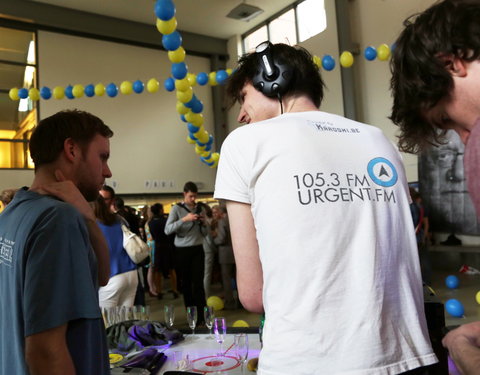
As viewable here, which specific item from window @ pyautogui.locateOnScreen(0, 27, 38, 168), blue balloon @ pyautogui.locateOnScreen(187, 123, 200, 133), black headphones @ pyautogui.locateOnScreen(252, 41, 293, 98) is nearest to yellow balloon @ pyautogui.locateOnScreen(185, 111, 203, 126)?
blue balloon @ pyautogui.locateOnScreen(187, 123, 200, 133)

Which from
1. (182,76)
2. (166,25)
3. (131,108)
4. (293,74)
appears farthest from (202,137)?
(293,74)

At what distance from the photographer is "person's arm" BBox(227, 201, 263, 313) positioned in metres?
1.01

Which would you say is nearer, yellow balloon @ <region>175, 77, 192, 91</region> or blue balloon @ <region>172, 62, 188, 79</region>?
blue balloon @ <region>172, 62, 188, 79</region>

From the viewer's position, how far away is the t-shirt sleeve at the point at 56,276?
3.29 ft

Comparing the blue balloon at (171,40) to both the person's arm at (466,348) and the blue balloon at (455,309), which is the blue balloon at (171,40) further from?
the person's arm at (466,348)

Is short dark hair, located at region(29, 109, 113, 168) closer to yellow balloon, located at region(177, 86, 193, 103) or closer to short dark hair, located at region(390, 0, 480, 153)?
short dark hair, located at region(390, 0, 480, 153)

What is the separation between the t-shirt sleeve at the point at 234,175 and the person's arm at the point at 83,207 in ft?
1.63

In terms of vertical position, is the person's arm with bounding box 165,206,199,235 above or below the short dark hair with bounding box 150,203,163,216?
below

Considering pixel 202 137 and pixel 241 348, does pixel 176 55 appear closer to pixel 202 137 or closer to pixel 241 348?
pixel 202 137

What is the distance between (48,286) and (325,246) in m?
0.66

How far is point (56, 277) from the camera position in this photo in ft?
3.35

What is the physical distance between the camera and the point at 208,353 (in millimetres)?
1807

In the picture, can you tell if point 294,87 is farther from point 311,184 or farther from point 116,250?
point 116,250

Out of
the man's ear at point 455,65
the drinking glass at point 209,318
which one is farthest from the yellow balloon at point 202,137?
the man's ear at point 455,65
